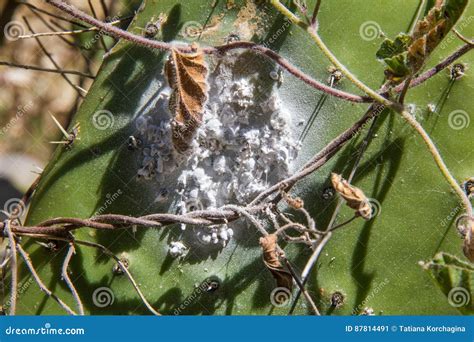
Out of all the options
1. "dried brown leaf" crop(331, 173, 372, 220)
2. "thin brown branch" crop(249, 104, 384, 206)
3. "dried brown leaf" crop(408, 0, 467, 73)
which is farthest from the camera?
"thin brown branch" crop(249, 104, 384, 206)

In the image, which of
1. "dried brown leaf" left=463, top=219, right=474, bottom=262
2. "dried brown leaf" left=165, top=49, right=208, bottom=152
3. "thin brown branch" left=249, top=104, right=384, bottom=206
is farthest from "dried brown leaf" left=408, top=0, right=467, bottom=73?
"dried brown leaf" left=165, top=49, right=208, bottom=152

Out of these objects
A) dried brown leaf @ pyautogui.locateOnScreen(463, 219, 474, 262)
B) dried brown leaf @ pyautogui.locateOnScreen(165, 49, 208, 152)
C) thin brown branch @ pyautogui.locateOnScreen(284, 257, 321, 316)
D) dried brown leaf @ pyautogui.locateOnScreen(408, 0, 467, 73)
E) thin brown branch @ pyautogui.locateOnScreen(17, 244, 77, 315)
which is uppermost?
dried brown leaf @ pyautogui.locateOnScreen(408, 0, 467, 73)

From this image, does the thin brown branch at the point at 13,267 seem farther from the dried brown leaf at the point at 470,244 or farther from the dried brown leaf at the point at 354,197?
the dried brown leaf at the point at 470,244

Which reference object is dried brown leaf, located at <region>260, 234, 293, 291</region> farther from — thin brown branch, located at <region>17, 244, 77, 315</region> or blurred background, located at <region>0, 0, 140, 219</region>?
blurred background, located at <region>0, 0, 140, 219</region>

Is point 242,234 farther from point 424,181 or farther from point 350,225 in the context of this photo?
point 424,181

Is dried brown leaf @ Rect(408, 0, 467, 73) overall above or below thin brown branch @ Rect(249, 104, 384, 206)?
above

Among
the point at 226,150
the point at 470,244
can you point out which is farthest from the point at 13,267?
the point at 470,244
